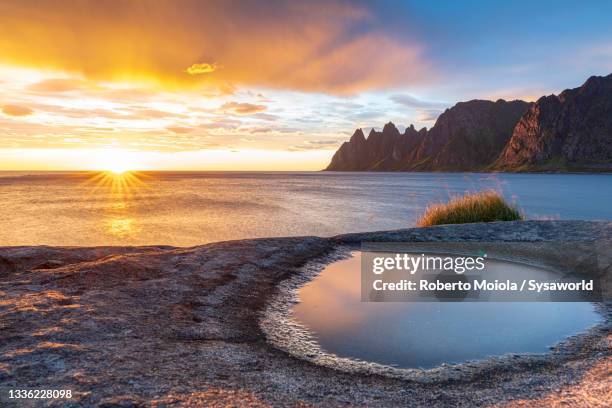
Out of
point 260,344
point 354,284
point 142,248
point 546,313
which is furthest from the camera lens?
point 142,248

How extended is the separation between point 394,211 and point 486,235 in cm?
2835

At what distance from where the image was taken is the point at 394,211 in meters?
43.3

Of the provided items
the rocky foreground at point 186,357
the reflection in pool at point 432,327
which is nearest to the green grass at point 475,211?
the reflection in pool at point 432,327

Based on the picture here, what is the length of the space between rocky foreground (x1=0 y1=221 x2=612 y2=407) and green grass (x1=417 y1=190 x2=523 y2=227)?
1166 cm

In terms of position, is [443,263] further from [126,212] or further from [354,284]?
[126,212]

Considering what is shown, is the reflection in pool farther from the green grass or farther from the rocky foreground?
the green grass

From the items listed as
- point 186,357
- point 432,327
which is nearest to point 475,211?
point 432,327

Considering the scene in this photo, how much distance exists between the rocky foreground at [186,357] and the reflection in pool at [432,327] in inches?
17.1

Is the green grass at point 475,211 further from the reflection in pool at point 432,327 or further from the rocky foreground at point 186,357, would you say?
the rocky foreground at point 186,357

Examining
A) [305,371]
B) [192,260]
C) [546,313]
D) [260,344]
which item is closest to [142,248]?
[192,260]

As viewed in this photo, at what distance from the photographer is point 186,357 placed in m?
5.68

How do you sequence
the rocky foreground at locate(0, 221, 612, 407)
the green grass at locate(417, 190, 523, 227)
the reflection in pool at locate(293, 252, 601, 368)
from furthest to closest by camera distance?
the green grass at locate(417, 190, 523, 227)
the reflection in pool at locate(293, 252, 601, 368)
the rocky foreground at locate(0, 221, 612, 407)

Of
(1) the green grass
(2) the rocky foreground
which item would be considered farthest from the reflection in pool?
(1) the green grass

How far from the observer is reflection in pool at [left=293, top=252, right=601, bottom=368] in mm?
6434
